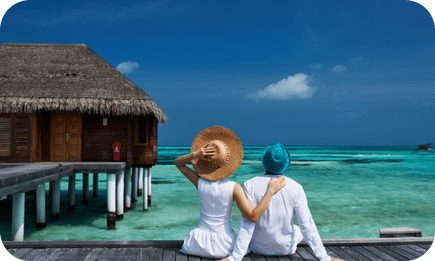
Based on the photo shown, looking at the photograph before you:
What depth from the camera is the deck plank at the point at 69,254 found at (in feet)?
11.3

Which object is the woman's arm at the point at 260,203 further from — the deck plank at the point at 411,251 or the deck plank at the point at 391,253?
the deck plank at the point at 411,251

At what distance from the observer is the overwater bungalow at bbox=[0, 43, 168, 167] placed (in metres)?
9.39

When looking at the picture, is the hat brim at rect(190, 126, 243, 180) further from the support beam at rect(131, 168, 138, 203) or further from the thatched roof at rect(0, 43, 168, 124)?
the support beam at rect(131, 168, 138, 203)

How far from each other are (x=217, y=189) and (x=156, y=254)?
3.53 ft

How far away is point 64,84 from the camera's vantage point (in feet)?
32.5

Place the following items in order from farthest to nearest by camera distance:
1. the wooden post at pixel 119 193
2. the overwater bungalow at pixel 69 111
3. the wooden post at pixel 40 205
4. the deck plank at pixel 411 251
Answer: the wooden post at pixel 119 193
the overwater bungalow at pixel 69 111
the wooden post at pixel 40 205
the deck plank at pixel 411 251

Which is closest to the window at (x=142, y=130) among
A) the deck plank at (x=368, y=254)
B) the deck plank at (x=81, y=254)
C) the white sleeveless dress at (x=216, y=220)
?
the deck plank at (x=81, y=254)

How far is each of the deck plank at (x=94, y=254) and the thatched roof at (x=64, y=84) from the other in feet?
20.8

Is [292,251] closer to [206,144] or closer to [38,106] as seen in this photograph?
[206,144]

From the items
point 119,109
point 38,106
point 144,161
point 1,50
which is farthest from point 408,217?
point 1,50

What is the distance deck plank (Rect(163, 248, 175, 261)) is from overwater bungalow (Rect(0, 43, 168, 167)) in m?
6.56

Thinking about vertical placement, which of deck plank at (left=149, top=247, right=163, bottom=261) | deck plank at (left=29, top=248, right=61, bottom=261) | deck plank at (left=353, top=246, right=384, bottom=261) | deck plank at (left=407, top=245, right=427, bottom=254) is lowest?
deck plank at (left=407, top=245, right=427, bottom=254)

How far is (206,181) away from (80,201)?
12.5 meters

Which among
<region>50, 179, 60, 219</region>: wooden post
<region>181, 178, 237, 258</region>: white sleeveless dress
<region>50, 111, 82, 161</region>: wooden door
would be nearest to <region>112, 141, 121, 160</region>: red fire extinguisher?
<region>50, 111, 82, 161</region>: wooden door
